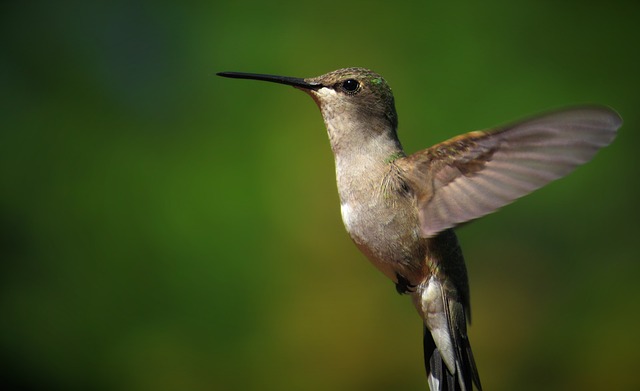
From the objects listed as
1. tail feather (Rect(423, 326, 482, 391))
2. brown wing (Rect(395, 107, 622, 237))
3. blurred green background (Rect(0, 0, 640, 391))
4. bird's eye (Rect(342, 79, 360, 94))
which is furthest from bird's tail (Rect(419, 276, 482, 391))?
blurred green background (Rect(0, 0, 640, 391))

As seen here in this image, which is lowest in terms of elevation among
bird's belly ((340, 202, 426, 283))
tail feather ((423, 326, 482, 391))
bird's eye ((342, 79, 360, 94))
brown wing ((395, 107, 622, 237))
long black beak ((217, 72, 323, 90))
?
tail feather ((423, 326, 482, 391))

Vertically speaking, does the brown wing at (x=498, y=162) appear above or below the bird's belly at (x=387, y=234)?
above

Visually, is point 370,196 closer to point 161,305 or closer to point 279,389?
point 279,389

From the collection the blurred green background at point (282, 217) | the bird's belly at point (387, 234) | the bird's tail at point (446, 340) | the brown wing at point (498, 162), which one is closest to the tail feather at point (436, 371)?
the bird's tail at point (446, 340)

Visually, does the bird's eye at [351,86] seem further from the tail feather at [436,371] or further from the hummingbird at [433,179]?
the tail feather at [436,371]

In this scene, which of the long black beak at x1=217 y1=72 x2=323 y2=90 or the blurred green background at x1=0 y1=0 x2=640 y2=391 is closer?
the long black beak at x1=217 y1=72 x2=323 y2=90

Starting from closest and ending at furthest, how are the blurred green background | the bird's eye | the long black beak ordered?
the long black beak < the bird's eye < the blurred green background

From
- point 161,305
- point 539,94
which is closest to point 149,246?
point 161,305

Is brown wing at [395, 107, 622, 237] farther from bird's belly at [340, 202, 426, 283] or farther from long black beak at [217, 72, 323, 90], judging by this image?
long black beak at [217, 72, 323, 90]
